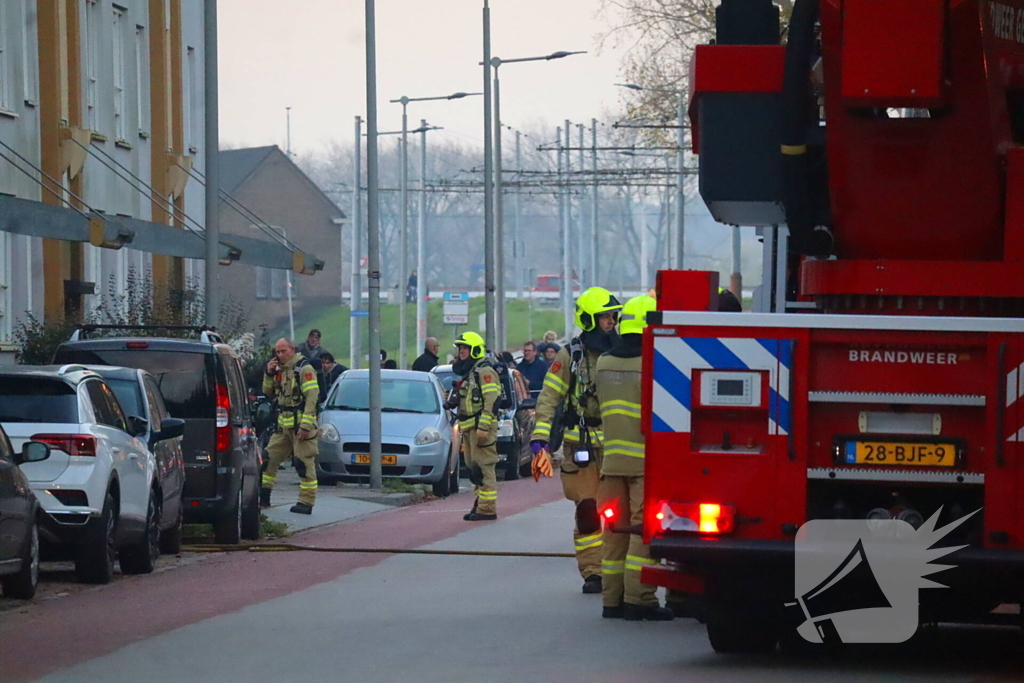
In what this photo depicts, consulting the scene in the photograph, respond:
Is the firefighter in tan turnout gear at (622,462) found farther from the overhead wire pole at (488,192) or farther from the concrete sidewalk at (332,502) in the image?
the overhead wire pole at (488,192)

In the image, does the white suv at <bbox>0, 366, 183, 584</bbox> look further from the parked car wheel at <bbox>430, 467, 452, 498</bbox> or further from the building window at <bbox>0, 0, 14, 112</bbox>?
the building window at <bbox>0, 0, 14, 112</bbox>

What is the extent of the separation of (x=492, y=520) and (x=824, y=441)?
11422 mm

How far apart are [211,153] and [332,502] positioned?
14.1 feet

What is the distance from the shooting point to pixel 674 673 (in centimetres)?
891

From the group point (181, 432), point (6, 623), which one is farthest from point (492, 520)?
point (6, 623)

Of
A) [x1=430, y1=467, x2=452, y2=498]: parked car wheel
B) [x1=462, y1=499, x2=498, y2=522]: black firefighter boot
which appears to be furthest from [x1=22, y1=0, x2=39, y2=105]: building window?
[x1=462, y1=499, x2=498, y2=522]: black firefighter boot

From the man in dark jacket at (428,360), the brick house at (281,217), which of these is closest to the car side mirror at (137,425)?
the man in dark jacket at (428,360)

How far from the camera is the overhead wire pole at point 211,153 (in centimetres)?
2033

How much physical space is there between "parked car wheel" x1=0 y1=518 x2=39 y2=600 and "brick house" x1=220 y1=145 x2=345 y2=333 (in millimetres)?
78458

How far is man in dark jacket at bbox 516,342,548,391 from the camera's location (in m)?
32.6

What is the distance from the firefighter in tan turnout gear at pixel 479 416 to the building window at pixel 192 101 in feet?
52.1

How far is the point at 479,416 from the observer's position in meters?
19.2

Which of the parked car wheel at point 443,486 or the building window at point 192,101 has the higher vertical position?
the building window at point 192,101

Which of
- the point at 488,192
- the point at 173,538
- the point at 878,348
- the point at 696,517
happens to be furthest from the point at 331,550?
the point at 488,192
